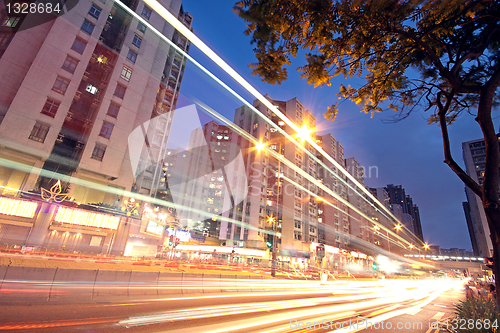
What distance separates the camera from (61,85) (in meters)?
26.5

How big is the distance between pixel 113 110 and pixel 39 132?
8.42 m

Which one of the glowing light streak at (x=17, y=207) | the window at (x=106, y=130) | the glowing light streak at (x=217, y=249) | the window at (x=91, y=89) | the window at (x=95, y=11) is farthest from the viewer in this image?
the glowing light streak at (x=217, y=249)

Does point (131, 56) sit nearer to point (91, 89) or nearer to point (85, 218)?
point (91, 89)

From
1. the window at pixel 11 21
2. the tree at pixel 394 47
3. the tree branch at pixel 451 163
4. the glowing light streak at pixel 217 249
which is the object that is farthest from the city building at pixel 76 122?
the tree branch at pixel 451 163

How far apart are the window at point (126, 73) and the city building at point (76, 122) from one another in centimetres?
16

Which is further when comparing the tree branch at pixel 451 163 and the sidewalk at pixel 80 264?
the sidewalk at pixel 80 264

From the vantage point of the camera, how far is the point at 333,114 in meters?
7.59

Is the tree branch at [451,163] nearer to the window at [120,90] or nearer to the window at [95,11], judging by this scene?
the window at [120,90]

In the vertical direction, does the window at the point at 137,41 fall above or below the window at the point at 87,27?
above

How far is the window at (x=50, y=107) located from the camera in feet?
82.2

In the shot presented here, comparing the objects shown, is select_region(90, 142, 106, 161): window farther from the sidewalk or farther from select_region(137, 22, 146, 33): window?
select_region(137, 22, 146, 33): window

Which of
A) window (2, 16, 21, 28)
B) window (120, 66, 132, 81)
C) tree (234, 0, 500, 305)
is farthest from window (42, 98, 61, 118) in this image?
tree (234, 0, 500, 305)

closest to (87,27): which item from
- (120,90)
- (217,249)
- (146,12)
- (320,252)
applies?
(120,90)

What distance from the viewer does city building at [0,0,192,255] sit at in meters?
22.9
